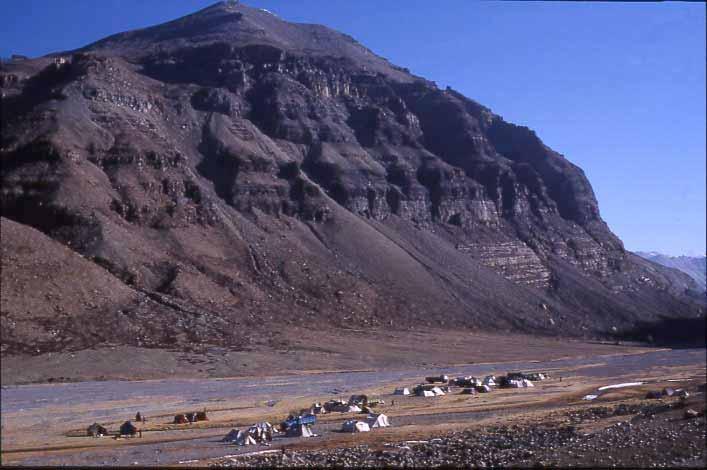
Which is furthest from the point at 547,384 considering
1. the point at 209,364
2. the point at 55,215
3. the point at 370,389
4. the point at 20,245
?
the point at 55,215

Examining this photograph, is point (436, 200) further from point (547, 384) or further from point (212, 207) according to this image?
point (547, 384)

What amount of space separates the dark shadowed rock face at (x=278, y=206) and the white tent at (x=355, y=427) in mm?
30841

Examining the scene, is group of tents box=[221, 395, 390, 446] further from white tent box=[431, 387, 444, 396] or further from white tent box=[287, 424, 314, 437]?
white tent box=[431, 387, 444, 396]

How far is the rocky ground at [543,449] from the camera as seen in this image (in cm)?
2769

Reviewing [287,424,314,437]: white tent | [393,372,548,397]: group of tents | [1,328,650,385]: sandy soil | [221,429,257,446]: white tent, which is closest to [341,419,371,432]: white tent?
[287,424,314,437]: white tent

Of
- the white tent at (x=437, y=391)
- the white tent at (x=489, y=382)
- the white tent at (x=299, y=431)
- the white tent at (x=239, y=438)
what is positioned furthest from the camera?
the white tent at (x=489, y=382)

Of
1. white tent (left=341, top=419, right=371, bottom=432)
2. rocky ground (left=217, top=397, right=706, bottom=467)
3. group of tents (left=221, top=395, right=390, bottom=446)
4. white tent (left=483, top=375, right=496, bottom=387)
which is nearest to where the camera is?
rocky ground (left=217, top=397, right=706, bottom=467)

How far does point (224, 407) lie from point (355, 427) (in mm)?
15278

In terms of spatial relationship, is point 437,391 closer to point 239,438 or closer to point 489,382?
point 489,382

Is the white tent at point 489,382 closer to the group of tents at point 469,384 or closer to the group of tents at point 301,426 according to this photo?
the group of tents at point 469,384

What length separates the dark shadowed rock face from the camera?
9500cm

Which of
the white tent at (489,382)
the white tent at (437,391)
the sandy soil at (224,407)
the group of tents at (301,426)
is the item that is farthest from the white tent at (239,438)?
the white tent at (489,382)

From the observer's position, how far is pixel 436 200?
172 meters

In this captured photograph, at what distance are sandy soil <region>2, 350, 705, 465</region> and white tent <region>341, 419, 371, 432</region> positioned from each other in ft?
2.24
